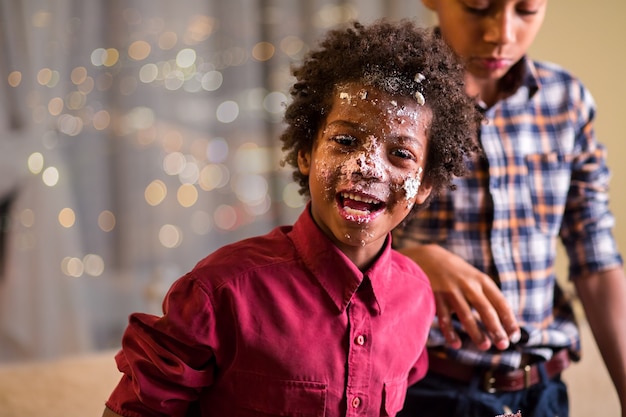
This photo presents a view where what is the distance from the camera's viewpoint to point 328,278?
91 centimetres

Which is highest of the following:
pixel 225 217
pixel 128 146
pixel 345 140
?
pixel 345 140

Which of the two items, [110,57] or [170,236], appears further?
[170,236]

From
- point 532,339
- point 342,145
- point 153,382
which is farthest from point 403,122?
point 532,339

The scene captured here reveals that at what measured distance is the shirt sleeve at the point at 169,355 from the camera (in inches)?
32.8

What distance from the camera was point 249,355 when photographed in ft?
2.83

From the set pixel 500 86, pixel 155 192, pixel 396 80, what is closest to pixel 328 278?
pixel 396 80

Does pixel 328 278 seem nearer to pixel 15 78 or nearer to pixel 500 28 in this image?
pixel 500 28

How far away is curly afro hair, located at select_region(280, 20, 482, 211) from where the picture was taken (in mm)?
915

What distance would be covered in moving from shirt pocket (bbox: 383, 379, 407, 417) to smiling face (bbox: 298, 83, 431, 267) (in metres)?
0.18

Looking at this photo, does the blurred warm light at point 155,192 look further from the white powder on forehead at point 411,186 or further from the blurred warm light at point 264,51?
the white powder on forehead at point 411,186

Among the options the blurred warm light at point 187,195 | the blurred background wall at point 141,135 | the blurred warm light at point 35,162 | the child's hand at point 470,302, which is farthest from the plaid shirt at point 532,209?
the blurred warm light at point 35,162

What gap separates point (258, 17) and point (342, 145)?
151 centimetres

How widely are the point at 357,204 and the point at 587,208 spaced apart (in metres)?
0.58

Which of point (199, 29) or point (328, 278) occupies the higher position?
point (199, 29)
